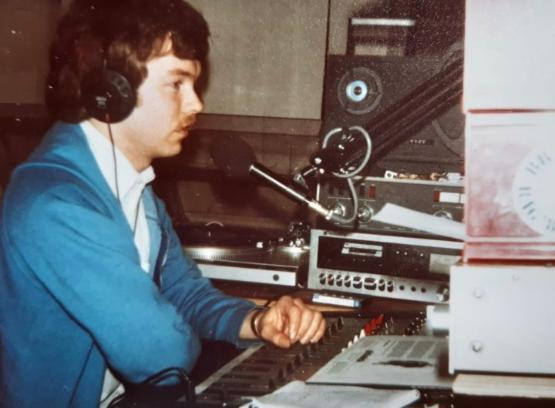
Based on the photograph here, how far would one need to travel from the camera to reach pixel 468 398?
32.5 inches

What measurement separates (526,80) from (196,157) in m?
1.59

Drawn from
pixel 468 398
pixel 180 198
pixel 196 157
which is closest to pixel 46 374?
pixel 468 398

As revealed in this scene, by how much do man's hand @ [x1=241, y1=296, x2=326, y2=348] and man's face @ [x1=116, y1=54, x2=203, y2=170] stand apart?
393 millimetres

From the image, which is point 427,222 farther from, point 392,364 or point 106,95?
point 106,95

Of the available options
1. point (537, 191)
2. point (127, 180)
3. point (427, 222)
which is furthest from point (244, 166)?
point (537, 191)

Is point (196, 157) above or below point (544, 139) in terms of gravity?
above

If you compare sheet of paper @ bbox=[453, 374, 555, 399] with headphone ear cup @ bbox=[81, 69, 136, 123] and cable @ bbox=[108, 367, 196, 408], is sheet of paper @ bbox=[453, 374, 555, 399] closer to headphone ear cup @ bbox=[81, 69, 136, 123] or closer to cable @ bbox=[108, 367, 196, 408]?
cable @ bbox=[108, 367, 196, 408]

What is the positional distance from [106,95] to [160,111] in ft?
0.58

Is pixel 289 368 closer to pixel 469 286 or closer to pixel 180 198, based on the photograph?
pixel 469 286

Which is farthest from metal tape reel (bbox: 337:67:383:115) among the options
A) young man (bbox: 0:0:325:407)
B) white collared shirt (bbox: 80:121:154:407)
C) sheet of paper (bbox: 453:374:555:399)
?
sheet of paper (bbox: 453:374:555:399)

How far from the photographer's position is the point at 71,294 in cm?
112

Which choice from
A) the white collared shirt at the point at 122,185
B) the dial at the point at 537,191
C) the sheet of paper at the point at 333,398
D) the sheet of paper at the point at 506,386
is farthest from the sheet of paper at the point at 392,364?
the white collared shirt at the point at 122,185

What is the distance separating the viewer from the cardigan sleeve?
1.11 meters

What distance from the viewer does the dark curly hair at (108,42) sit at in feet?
4.20
